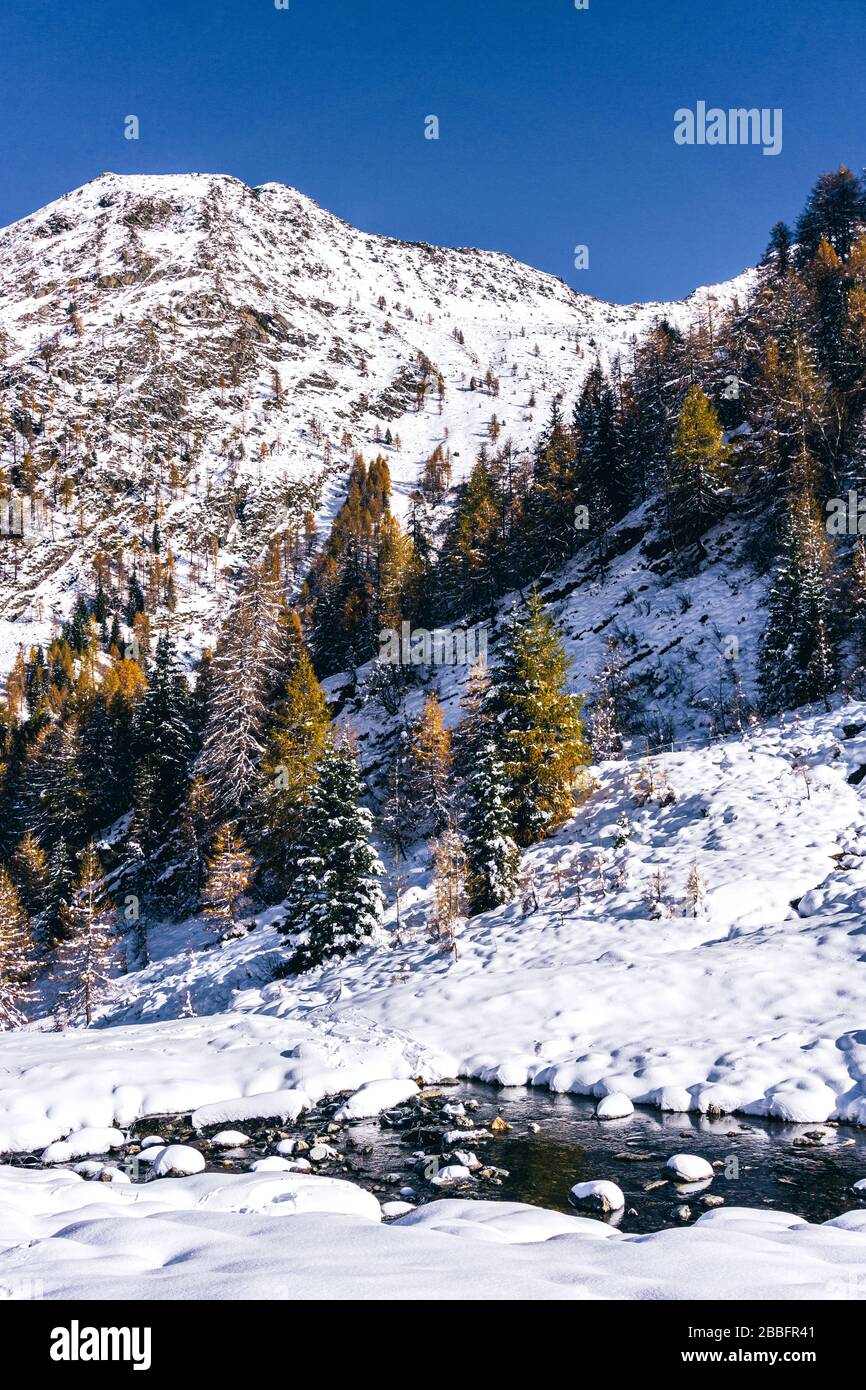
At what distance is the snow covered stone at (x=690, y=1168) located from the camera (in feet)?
33.1

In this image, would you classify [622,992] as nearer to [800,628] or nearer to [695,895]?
[695,895]

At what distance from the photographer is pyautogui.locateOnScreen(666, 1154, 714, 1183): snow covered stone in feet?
33.1

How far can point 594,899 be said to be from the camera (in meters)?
23.9

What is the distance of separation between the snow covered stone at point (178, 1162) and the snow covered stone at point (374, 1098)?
304 cm

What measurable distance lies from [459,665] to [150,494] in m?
110

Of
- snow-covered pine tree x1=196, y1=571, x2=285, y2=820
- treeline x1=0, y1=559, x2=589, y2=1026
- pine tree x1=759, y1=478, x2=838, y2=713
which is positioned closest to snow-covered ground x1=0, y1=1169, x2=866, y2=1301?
treeline x1=0, y1=559, x2=589, y2=1026

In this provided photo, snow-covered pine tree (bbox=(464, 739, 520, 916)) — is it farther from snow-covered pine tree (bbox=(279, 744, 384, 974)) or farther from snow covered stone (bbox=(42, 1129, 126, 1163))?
snow covered stone (bbox=(42, 1129, 126, 1163))

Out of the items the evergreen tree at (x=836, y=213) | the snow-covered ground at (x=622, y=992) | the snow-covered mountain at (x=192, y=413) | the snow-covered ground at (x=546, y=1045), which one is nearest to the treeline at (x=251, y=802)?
the snow-covered ground at (x=546, y=1045)

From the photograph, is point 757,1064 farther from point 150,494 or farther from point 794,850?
point 150,494

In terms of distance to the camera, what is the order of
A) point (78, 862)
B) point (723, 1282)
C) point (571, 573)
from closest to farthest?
point (723, 1282) → point (78, 862) → point (571, 573)

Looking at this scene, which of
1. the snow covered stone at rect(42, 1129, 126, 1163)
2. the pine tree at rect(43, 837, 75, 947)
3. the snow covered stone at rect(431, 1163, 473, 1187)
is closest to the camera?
the snow covered stone at rect(431, 1163, 473, 1187)

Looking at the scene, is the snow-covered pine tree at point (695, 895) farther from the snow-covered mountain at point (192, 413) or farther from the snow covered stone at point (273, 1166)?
the snow-covered mountain at point (192, 413)

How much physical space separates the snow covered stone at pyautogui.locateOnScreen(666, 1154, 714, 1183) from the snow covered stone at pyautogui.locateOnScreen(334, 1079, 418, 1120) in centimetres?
597

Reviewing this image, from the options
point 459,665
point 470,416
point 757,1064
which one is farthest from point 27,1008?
point 470,416
